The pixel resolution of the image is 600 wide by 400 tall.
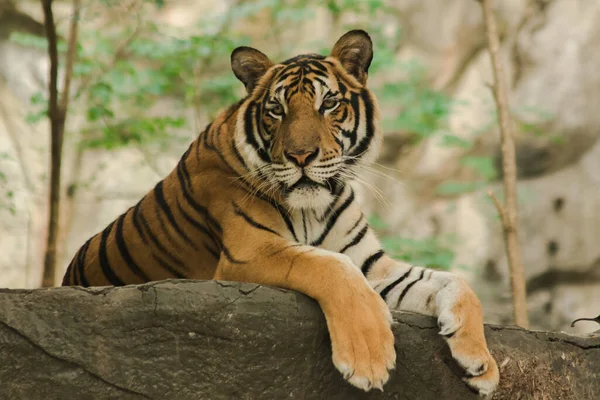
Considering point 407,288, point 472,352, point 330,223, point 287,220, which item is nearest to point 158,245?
point 287,220

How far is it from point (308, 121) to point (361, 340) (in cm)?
105

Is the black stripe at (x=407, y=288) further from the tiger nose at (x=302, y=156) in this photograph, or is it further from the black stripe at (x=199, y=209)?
the black stripe at (x=199, y=209)

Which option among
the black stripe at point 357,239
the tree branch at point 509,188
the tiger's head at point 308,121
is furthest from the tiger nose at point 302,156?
the tree branch at point 509,188

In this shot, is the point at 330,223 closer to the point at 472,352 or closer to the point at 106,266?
the point at 472,352

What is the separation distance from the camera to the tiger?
9.10 feet

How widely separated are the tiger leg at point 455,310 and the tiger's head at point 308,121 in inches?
19.7

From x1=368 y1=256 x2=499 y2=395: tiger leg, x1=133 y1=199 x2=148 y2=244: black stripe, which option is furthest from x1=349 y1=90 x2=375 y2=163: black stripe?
x1=133 y1=199 x2=148 y2=244: black stripe

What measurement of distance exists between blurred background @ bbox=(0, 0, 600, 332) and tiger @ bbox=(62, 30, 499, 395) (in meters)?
4.27

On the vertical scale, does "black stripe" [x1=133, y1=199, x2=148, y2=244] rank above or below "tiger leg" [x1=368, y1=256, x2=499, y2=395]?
above

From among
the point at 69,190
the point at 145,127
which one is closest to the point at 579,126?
the point at 145,127

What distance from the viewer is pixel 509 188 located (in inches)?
→ 229

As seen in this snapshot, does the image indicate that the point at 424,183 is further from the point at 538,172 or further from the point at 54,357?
the point at 54,357

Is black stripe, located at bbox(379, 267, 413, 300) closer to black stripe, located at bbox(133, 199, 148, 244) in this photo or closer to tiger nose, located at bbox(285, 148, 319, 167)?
tiger nose, located at bbox(285, 148, 319, 167)

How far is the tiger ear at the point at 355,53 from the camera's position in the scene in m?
3.51
